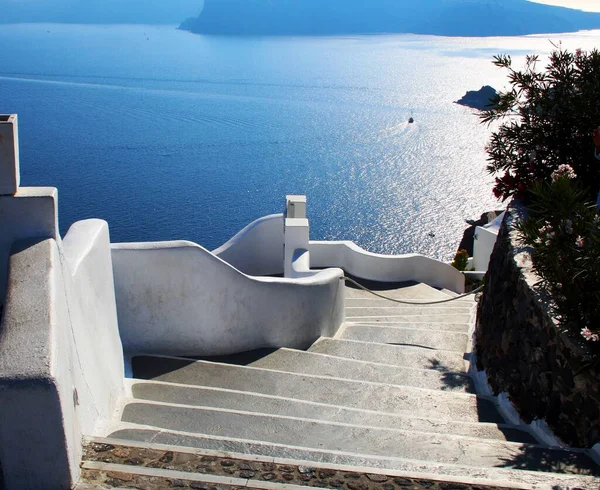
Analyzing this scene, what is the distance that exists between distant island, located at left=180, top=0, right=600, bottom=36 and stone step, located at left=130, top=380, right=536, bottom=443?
132 metres

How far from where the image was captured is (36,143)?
44875mm

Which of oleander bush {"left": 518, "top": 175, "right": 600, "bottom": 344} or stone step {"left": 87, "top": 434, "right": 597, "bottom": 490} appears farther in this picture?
oleander bush {"left": 518, "top": 175, "right": 600, "bottom": 344}

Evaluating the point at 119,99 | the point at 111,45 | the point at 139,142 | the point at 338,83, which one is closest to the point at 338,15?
the point at 111,45

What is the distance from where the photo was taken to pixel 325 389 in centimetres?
562

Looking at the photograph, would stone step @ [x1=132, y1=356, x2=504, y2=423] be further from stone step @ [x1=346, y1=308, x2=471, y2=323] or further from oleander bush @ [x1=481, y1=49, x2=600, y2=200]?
stone step @ [x1=346, y1=308, x2=471, y2=323]

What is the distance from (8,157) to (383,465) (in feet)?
8.17

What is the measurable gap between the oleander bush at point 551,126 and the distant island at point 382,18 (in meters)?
129

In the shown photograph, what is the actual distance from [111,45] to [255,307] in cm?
9852

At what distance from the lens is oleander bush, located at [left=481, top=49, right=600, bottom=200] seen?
7.14m

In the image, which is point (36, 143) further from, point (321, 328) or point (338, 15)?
point (338, 15)

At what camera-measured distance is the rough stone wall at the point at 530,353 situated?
13.7 feet

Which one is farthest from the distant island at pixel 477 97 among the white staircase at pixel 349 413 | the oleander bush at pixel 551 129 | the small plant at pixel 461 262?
the white staircase at pixel 349 413

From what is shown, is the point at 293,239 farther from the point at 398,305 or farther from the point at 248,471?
the point at 248,471

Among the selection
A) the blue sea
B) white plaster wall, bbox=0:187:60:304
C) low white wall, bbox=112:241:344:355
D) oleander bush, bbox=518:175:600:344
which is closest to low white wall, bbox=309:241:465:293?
low white wall, bbox=112:241:344:355
